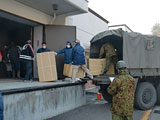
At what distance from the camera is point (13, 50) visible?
26.0 feet

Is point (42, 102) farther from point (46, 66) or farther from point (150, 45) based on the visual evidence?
point (150, 45)

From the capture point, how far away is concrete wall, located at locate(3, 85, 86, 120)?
4081 mm

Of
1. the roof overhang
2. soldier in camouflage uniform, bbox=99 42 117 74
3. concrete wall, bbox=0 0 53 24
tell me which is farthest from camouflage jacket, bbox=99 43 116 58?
concrete wall, bbox=0 0 53 24

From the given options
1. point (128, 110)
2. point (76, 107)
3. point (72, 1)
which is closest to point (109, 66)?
point (76, 107)

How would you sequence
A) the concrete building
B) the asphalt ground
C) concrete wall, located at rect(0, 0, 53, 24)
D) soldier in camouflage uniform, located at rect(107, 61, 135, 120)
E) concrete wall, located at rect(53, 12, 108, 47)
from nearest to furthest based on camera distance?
1. soldier in camouflage uniform, located at rect(107, 61, 135, 120)
2. the concrete building
3. the asphalt ground
4. concrete wall, located at rect(0, 0, 53, 24)
5. concrete wall, located at rect(53, 12, 108, 47)

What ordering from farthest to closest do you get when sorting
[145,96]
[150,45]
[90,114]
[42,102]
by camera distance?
[150,45], [145,96], [90,114], [42,102]

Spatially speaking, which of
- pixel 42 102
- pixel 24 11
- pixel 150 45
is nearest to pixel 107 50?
pixel 150 45

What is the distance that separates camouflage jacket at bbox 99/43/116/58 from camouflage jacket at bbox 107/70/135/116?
11.4ft

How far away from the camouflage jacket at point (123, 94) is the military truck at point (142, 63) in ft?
7.90

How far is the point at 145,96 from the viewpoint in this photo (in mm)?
6262

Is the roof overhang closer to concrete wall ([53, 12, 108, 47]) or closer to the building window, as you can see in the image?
concrete wall ([53, 12, 108, 47])

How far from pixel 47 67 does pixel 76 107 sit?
76.6 inches

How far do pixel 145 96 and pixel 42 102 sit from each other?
392 cm

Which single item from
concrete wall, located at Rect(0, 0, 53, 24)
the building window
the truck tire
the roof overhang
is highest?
the roof overhang
